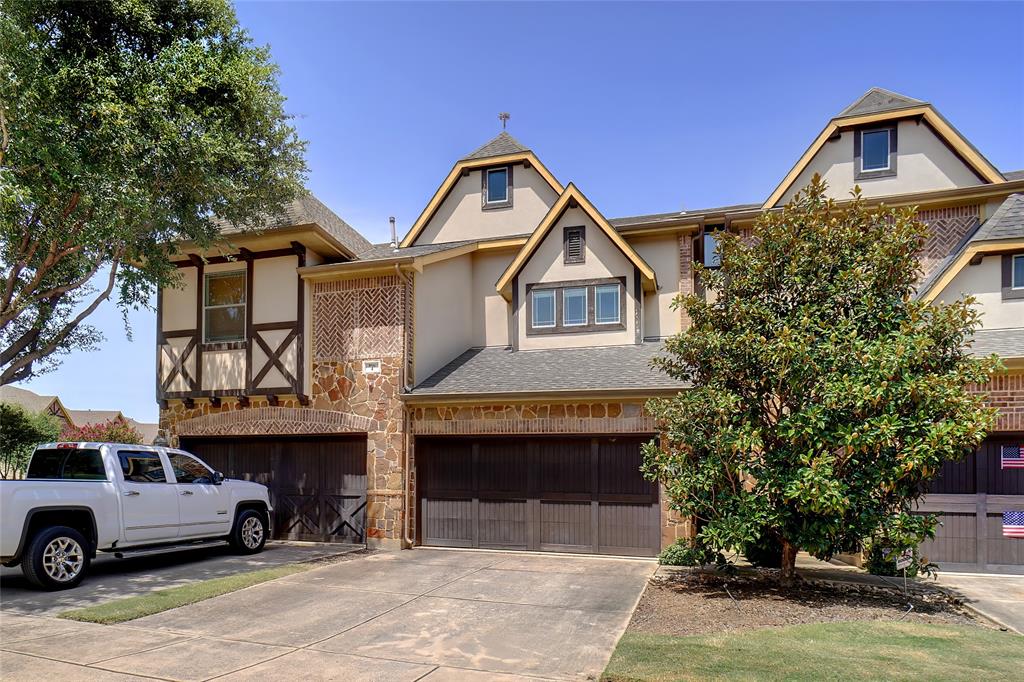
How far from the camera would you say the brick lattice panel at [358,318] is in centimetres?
1359

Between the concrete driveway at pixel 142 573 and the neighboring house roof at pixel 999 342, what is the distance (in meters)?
12.0

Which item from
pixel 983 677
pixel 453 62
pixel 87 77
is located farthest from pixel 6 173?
pixel 983 677

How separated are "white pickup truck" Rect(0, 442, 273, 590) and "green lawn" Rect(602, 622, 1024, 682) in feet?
25.3

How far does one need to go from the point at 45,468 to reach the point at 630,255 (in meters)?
11.5

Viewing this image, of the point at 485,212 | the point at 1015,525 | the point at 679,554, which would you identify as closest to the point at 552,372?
the point at 679,554

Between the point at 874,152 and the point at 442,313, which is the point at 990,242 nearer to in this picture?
the point at 874,152

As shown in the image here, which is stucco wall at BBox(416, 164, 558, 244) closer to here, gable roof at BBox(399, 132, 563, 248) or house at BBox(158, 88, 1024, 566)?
gable roof at BBox(399, 132, 563, 248)

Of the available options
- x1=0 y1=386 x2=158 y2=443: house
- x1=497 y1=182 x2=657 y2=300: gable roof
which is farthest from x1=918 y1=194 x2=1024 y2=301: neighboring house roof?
x1=0 y1=386 x2=158 y2=443: house

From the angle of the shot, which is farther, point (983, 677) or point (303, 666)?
point (303, 666)

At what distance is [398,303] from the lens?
1359 centimetres

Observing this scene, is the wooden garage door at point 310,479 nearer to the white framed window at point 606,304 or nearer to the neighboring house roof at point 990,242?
the white framed window at point 606,304

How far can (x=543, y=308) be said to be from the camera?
15320 mm

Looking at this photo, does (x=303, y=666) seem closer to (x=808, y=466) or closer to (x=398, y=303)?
(x=808, y=466)

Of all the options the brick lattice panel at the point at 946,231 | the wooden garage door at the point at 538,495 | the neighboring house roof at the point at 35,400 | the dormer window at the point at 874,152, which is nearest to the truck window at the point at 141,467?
the wooden garage door at the point at 538,495
